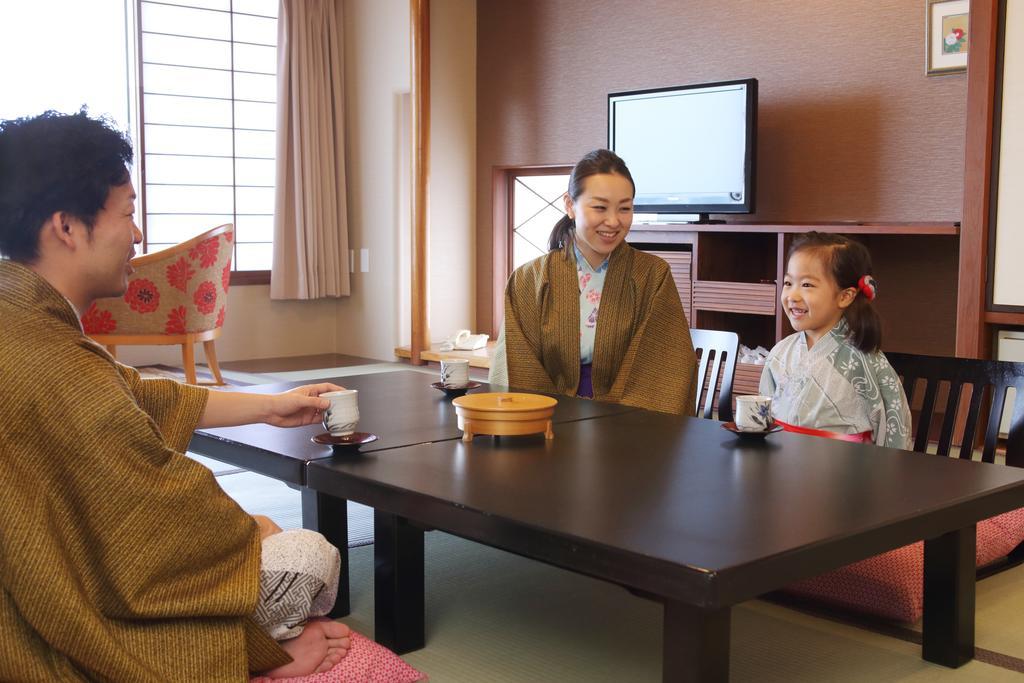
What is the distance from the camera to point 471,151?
21.3ft

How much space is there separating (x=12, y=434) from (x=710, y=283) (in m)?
3.70

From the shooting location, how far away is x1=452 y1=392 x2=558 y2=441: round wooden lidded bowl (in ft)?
6.61

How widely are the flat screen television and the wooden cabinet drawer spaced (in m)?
0.35

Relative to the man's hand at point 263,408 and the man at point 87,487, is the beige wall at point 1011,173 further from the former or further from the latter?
the man at point 87,487

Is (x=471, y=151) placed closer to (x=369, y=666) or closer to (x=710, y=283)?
(x=710, y=283)

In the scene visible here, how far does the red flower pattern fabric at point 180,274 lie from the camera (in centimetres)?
523

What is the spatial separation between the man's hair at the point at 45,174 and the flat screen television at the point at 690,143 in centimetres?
361

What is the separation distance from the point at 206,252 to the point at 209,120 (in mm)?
1478

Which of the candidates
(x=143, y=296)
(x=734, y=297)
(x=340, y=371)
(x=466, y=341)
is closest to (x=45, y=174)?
(x=734, y=297)

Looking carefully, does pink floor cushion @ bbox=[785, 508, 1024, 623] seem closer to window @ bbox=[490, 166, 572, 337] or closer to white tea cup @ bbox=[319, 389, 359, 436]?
white tea cup @ bbox=[319, 389, 359, 436]

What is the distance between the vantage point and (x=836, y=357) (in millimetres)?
2695

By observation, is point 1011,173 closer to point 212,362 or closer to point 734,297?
point 734,297

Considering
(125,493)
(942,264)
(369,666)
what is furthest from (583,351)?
(942,264)

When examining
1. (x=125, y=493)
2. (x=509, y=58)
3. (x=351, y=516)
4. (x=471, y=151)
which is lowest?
(x=351, y=516)
